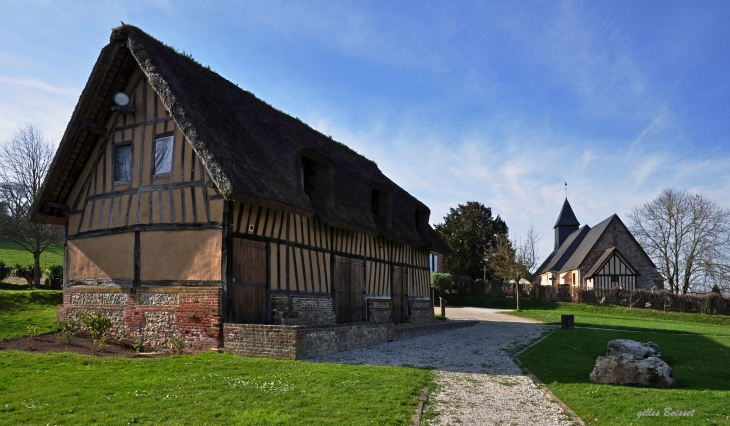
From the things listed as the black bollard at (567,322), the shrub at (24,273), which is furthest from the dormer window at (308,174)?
the shrub at (24,273)

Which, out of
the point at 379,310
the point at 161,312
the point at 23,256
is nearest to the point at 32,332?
the point at 161,312

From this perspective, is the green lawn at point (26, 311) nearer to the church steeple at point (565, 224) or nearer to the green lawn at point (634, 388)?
the green lawn at point (634, 388)

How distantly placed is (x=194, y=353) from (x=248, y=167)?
4285 millimetres

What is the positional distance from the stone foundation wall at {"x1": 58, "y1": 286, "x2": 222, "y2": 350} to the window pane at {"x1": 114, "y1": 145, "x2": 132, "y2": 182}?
2918 mm

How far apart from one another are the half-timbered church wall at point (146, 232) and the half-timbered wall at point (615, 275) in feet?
129

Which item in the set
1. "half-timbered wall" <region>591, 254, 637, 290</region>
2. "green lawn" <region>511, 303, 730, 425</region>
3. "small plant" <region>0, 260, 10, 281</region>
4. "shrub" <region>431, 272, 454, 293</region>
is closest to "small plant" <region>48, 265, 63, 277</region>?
"small plant" <region>0, 260, 10, 281</region>

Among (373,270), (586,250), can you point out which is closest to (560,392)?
(373,270)

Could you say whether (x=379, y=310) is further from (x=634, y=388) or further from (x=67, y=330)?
(x=634, y=388)

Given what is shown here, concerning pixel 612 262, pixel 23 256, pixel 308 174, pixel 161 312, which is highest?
pixel 308 174

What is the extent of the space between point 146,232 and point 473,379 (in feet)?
27.9

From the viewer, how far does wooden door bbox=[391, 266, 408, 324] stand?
21.8 m

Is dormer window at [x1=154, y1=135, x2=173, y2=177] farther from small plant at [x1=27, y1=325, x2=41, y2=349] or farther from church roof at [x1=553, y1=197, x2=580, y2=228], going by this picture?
church roof at [x1=553, y1=197, x2=580, y2=228]

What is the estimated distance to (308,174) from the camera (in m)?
16.4

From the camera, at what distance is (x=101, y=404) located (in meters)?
7.11
